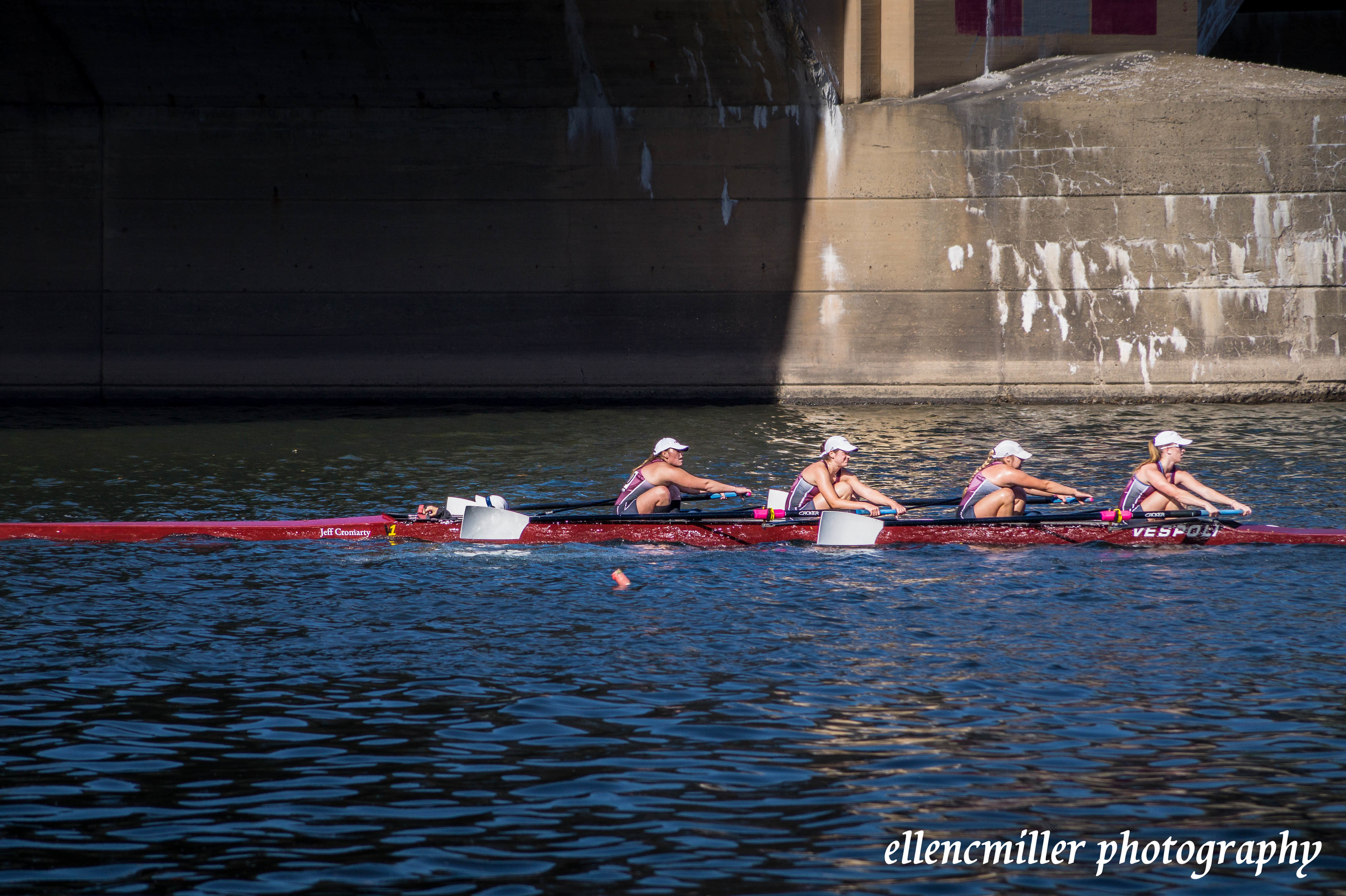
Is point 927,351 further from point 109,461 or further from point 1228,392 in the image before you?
point 109,461

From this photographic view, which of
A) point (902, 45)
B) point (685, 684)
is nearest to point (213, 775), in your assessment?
point (685, 684)

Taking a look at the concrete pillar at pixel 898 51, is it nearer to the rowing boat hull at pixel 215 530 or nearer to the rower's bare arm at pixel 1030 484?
the rower's bare arm at pixel 1030 484

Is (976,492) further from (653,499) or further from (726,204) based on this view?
(726,204)

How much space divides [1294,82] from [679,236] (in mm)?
9923

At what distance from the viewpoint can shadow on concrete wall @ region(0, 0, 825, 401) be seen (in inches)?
838

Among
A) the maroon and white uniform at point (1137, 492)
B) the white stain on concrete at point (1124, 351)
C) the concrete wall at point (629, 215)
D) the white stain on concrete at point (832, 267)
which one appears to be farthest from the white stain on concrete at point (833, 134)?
the maroon and white uniform at point (1137, 492)

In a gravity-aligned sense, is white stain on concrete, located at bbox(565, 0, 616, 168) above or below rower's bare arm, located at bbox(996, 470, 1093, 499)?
above

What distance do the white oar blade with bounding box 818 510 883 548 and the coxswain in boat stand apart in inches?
40.4

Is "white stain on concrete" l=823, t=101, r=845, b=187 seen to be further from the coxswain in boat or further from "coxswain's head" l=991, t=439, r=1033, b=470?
"coxswain's head" l=991, t=439, r=1033, b=470

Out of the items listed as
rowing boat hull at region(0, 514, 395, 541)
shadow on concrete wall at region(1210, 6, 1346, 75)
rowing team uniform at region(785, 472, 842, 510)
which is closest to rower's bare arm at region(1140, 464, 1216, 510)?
rowing team uniform at region(785, 472, 842, 510)

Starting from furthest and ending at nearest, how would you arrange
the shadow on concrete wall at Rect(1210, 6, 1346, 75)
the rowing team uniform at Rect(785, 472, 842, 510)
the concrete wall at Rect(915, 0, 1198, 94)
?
the shadow on concrete wall at Rect(1210, 6, 1346, 75), the concrete wall at Rect(915, 0, 1198, 94), the rowing team uniform at Rect(785, 472, 842, 510)

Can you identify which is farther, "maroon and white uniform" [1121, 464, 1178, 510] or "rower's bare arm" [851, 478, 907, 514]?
"maroon and white uniform" [1121, 464, 1178, 510]

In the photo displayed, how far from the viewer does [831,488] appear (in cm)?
1271

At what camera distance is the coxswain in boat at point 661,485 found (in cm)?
1298
